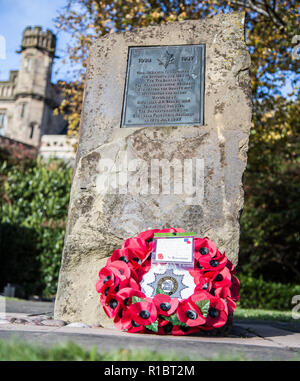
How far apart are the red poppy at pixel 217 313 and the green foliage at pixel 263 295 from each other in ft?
21.8

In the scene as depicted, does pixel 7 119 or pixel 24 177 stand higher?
pixel 7 119

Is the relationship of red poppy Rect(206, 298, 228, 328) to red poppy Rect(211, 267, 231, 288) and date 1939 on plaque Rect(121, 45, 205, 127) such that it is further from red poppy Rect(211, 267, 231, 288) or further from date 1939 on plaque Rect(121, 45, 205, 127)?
date 1939 on plaque Rect(121, 45, 205, 127)

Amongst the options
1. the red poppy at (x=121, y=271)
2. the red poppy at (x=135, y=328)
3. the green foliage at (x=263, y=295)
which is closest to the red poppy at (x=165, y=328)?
the red poppy at (x=135, y=328)

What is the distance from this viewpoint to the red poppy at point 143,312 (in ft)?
7.47

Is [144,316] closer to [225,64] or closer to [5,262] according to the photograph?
[225,64]

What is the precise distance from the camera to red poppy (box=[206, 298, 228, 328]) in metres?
2.40

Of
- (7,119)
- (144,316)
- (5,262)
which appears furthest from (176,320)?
(7,119)

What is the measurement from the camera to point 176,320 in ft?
7.67

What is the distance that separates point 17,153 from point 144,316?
1438 centimetres

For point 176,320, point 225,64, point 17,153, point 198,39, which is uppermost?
point 17,153

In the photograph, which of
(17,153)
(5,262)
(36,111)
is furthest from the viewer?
(36,111)

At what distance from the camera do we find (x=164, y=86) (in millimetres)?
3410

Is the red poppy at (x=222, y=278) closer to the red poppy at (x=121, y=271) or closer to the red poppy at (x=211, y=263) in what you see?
the red poppy at (x=211, y=263)

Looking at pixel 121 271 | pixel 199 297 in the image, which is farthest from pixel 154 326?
pixel 121 271
